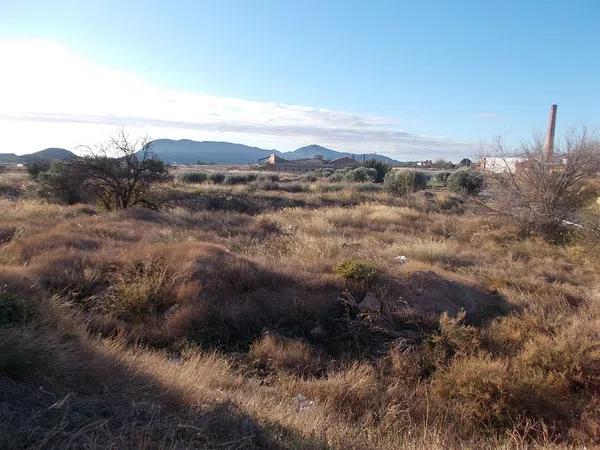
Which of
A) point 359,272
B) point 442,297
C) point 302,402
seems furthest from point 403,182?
point 302,402

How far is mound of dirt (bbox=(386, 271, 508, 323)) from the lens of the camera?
30.2 feet

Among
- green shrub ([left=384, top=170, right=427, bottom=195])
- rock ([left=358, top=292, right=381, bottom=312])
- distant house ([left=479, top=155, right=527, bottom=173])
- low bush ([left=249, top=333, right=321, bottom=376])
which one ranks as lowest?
low bush ([left=249, top=333, right=321, bottom=376])

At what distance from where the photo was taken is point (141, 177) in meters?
23.8

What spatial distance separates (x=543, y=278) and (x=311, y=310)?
696cm

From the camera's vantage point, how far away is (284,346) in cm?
785

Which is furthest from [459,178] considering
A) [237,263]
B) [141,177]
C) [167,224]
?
[237,263]

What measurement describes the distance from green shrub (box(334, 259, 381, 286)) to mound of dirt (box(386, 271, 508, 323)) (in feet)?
1.09

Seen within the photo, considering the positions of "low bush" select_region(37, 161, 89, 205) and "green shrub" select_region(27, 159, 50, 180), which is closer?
"low bush" select_region(37, 161, 89, 205)

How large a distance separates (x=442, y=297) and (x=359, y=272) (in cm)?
162

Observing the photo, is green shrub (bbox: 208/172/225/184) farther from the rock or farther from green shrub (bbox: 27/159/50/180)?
the rock

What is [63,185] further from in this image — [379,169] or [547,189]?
[379,169]

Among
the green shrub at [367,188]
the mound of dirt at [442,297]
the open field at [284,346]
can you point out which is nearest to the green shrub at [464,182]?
the green shrub at [367,188]

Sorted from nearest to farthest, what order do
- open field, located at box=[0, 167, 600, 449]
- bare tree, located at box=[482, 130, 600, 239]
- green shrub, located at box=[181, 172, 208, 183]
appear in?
open field, located at box=[0, 167, 600, 449] → bare tree, located at box=[482, 130, 600, 239] → green shrub, located at box=[181, 172, 208, 183]

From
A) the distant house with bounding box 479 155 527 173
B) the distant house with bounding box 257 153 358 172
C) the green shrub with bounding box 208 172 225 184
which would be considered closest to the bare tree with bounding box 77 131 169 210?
the distant house with bounding box 479 155 527 173
